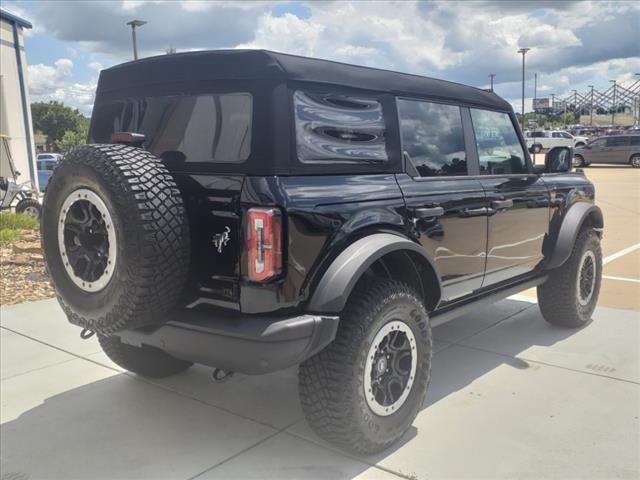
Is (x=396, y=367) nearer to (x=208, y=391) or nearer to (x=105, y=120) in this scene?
(x=208, y=391)

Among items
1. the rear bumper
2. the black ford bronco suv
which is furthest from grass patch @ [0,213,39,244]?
the rear bumper

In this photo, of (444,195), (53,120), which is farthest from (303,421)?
(53,120)

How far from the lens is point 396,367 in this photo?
309cm

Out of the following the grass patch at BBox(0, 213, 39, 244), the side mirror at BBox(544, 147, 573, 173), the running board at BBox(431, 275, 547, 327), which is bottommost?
the running board at BBox(431, 275, 547, 327)

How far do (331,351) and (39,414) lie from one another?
1997mm

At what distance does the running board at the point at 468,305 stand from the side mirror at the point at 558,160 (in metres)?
0.95

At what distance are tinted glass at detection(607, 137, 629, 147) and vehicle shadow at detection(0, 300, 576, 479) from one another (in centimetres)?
2633

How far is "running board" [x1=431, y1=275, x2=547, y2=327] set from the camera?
143 inches

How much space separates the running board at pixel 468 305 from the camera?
363cm

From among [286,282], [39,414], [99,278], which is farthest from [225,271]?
[39,414]

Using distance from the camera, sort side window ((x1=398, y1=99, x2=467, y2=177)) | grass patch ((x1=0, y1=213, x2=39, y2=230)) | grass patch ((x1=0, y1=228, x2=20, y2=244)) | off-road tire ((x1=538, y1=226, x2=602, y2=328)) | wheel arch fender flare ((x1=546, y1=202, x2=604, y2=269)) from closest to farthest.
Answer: side window ((x1=398, y1=99, x2=467, y2=177))
wheel arch fender flare ((x1=546, y1=202, x2=604, y2=269))
off-road tire ((x1=538, y1=226, x2=602, y2=328))
grass patch ((x1=0, y1=228, x2=20, y2=244))
grass patch ((x1=0, y1=213, x2=39, y2=230))

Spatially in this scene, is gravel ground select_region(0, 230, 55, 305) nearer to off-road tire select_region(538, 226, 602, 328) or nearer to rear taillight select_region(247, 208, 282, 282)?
rear taillight select_region(247, 208, 282, 282)

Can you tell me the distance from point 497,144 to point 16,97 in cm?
1683

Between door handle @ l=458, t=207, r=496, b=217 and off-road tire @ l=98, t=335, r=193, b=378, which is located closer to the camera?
door handle @ l=458, t=207, r=496, b=217
